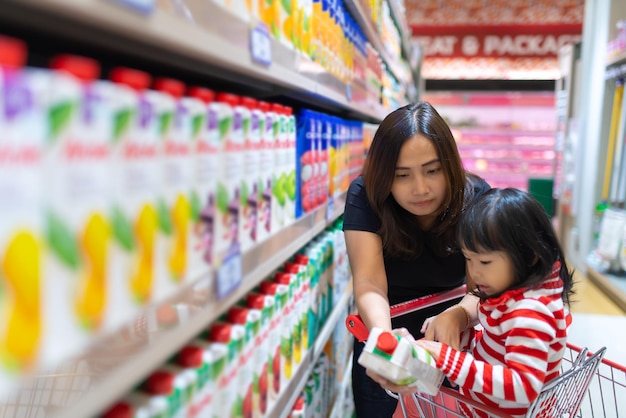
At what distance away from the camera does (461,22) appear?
9469 mm

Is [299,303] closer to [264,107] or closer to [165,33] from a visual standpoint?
[264,107]

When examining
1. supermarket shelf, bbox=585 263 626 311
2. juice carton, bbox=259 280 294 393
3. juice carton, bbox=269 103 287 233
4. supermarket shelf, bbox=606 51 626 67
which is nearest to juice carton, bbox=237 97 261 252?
juice carton, bbox=269 103 287 233

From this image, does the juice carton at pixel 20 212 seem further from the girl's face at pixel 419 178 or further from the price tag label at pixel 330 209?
the price tag label at pixel 330 209

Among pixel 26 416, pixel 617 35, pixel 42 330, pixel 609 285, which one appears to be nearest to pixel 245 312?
pixel 42 330

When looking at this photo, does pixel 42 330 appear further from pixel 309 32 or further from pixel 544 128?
pixel 544 128

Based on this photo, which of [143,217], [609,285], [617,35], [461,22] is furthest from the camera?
[461,22]

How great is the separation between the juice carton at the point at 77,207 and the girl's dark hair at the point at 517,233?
0.98 meters

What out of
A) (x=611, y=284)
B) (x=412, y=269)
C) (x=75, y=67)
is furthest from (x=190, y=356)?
(x=611, y=284)

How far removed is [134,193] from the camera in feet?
2.36

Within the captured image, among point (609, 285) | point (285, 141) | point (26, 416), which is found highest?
point (285, 141)

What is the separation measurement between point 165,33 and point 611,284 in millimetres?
4070

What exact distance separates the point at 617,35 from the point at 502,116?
517cm

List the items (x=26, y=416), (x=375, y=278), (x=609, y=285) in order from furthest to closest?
(x=609, y=285) → (x=375, y=278) → (x=26, y=416)

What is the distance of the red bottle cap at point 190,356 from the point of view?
0.95 meters
